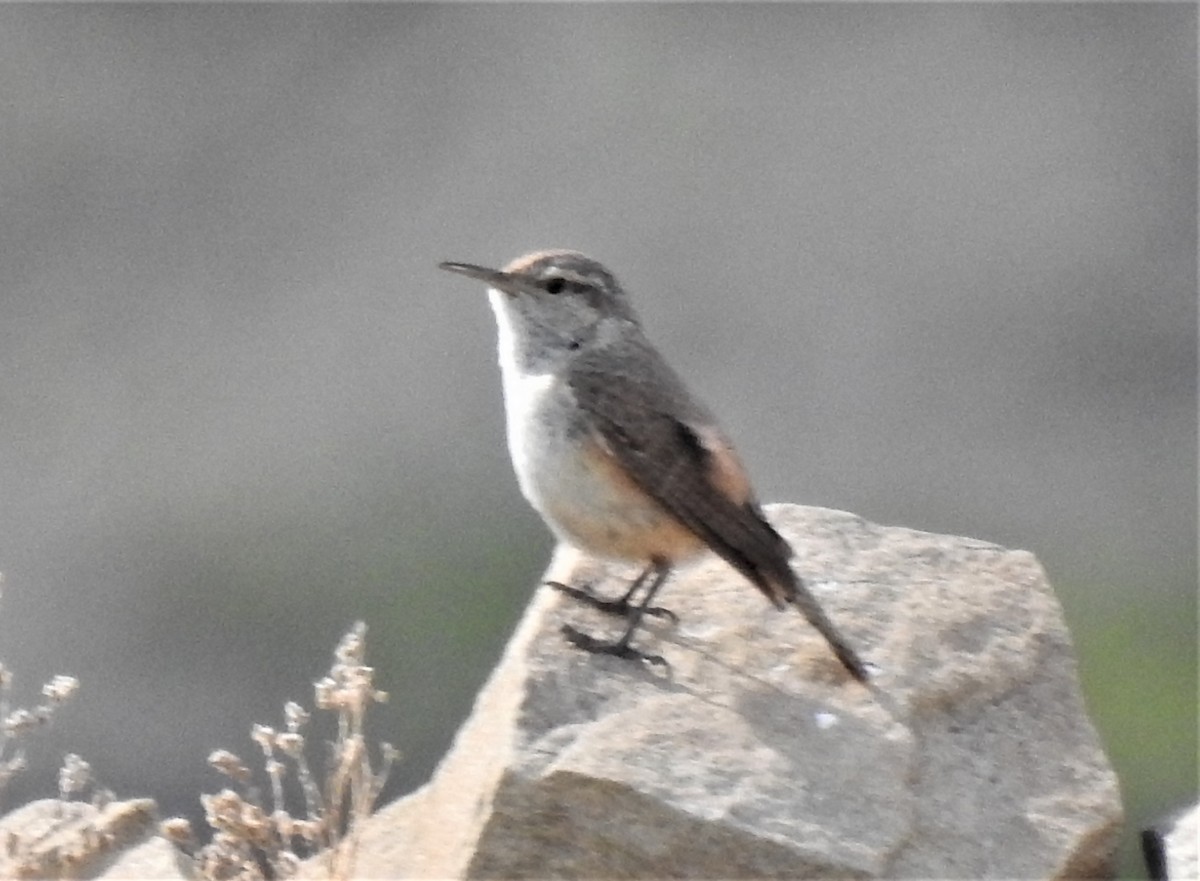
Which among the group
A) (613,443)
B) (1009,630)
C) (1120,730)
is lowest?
(1120,730)

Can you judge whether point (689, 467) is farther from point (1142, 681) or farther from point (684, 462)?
point (1142, 681)

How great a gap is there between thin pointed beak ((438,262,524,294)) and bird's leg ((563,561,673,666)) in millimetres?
951

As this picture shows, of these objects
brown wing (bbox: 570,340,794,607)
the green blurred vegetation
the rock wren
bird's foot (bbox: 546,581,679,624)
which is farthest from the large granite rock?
the green blurred vegetation

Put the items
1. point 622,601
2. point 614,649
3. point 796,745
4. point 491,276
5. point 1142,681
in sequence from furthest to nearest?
point 1142,681
point 491,276
point 622,601
point 614,649
point 796,745

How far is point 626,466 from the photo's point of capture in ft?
20.8

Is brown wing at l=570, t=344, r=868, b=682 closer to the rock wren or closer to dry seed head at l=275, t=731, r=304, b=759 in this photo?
the rock wren

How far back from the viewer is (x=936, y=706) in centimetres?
625

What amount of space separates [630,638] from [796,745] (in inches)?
24.8

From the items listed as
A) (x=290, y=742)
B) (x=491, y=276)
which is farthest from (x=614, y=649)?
(x=491, y=276)

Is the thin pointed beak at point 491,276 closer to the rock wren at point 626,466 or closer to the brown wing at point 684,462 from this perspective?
the rock wren at point 626,466

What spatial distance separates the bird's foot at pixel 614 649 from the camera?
6270 mm

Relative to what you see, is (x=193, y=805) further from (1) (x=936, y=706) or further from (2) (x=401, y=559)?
(1) (x=936, y=706)

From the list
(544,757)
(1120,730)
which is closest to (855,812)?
(544,757)

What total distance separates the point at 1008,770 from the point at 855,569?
2.92ft
